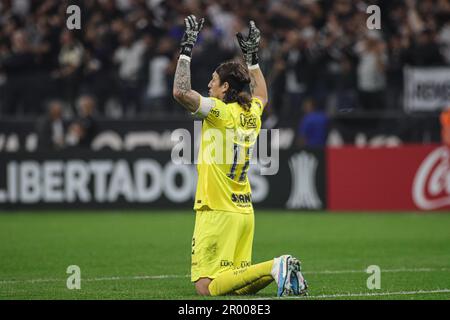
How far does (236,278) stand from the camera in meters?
9.82

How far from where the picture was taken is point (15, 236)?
1762 centimetres

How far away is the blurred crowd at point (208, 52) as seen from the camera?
23711 millimetres

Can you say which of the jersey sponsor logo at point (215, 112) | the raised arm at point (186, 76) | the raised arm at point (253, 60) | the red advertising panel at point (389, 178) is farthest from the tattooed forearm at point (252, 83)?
the red advertising panel at point (389, 178)

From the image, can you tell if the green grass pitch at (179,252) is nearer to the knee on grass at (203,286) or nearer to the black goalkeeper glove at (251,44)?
the knee on grass at (203,286)

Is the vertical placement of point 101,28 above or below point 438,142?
above

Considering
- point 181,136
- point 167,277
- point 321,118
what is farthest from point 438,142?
point 167,277

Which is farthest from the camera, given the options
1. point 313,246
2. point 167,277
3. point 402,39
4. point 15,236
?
point 402,39

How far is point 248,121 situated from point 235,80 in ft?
1.46

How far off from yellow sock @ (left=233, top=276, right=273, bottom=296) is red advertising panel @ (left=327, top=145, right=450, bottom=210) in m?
12.8

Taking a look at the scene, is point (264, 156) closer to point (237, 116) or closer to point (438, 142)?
point (438, 142)

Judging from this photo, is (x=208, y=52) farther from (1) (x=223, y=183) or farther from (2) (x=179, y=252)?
(1) (x=223, y=183)

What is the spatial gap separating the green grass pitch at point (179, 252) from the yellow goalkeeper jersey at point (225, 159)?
962 mm

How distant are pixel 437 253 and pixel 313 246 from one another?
6.83 feet

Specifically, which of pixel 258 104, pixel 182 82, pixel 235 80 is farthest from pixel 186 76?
pixel 258 104
